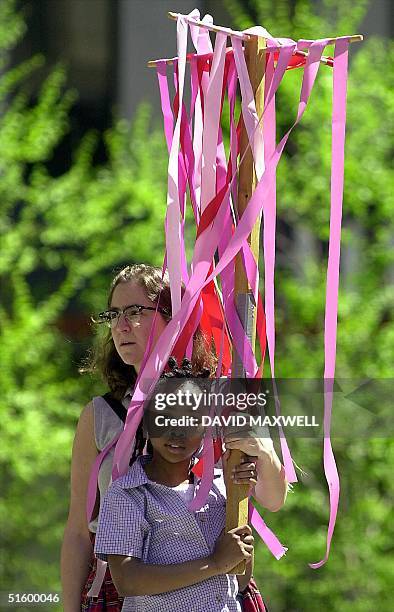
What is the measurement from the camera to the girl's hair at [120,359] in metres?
2.33

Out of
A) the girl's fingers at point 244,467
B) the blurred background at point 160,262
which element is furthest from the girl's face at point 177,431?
the blurred background at point 160,262

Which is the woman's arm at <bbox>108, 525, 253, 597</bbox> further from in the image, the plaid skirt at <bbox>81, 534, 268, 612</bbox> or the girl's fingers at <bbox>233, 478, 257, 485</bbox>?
the plaid skirt at <bbox>81, 534, 268, 612</bbox>

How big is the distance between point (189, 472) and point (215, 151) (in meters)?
0.67

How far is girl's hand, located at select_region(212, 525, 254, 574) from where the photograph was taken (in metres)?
2.04

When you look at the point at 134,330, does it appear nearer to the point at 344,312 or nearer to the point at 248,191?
the point at 248,191

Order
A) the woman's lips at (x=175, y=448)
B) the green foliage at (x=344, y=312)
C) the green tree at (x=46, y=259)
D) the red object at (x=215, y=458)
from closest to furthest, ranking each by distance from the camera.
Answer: the woman's lips at (x=175, y=448) → the red object at (x=215, y=458) → the green foliage at (x=344, y=312) → the green tree at (x=46, y=259)

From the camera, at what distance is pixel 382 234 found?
577 cm

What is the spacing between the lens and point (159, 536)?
2.10m

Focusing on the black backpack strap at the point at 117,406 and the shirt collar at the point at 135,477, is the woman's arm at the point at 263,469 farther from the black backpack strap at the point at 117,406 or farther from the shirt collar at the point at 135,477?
the black backpack strap at the point at 117,406

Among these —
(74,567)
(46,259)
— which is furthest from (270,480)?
(46,259)

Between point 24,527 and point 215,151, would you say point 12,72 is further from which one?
point 215,151

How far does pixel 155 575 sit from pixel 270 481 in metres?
0.30

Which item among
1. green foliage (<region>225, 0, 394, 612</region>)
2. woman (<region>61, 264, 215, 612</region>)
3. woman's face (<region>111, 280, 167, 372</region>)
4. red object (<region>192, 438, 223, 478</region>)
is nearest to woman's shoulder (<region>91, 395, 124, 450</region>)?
woman (<region>61, 264, 215, 612</region>)

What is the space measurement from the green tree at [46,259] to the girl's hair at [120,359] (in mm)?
3215
